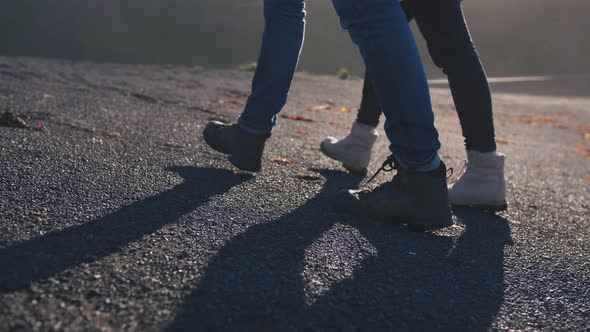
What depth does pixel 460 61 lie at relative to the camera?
1.82 meters

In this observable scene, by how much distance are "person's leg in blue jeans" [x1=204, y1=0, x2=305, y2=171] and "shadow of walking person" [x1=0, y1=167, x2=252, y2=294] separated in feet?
0.70

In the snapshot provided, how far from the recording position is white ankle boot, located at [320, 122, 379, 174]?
2.29 meters

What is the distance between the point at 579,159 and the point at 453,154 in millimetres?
1332

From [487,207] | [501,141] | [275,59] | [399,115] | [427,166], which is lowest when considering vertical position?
[501,141]

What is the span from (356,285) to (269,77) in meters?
0.92

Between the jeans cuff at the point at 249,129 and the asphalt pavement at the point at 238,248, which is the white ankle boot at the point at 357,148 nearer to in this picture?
the asphalt pavement at the point at 238,248

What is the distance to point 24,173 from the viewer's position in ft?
5.62

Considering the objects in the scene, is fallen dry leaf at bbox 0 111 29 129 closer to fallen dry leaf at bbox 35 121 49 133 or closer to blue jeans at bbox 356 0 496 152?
fallen dry leaf at bbox 35 121 49 133

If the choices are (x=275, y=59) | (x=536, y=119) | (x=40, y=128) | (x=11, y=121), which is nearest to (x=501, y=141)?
(x=536, y=119)

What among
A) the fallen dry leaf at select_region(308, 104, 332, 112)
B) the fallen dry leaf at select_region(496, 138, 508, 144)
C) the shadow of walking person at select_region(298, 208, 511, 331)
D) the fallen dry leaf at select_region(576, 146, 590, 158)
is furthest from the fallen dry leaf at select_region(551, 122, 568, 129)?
the shadow of walking person at select_region(298, 208, 511, 331)

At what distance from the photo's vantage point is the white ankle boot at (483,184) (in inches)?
75.6

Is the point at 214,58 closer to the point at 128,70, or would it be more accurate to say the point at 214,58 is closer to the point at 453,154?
the point at 128,70

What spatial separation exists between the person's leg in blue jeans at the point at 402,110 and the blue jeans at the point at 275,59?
16.2 inches

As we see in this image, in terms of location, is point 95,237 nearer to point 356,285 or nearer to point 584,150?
point 356,285
